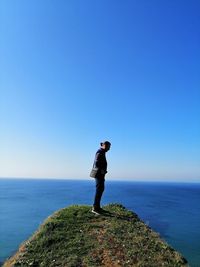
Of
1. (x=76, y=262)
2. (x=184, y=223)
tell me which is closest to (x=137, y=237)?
(x=76, y=262)

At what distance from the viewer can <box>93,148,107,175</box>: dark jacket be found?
16.0m

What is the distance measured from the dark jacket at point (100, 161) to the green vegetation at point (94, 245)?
2.27 metres

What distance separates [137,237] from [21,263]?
462cm

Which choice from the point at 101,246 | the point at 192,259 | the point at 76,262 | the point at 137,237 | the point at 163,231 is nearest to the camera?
the point at 76,262

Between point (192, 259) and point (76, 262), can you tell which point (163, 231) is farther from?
point (76, 262)

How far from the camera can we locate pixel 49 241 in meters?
12.4

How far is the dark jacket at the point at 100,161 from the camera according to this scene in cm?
1597

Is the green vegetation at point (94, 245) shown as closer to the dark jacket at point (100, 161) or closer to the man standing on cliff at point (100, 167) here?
the man standing on cliff at point (100, 167)

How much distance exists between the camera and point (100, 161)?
15984 mm

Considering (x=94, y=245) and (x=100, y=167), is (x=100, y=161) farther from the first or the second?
(x=94, y=245)

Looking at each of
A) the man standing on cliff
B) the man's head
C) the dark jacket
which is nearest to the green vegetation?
the man standing on cliff

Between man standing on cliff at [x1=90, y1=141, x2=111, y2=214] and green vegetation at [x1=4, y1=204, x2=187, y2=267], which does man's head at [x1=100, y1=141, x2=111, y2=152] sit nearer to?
man standing on cliff at [x1=90, y1=141, x2=111, y2=214]

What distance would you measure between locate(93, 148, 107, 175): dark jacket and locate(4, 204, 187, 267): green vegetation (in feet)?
7.45

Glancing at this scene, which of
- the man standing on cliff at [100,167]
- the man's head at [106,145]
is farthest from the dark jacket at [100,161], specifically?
the man's head at [106,145]
